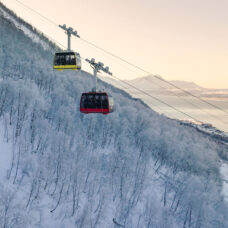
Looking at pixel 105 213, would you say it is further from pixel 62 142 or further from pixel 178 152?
pixel 178 152

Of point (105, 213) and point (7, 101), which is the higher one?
point (7, 101)

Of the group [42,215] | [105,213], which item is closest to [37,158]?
[42,215]

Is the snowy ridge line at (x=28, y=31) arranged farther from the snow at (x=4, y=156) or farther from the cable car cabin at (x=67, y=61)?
the cable car cabin at (x=67, y=61)

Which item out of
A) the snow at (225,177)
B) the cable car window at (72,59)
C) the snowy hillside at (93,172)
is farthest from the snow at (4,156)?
the snow at (225,177)

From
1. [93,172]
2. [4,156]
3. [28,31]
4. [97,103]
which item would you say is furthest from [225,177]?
[28,31]

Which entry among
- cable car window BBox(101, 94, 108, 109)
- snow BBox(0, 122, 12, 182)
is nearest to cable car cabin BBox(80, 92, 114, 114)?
cable car window BBox(101, 94, 108, 109)

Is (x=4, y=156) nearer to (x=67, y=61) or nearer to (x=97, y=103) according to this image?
(x=67, y=61)
